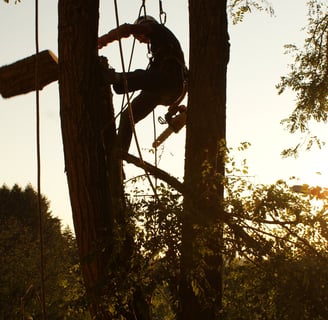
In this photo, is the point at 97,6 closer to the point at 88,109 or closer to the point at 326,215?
the point at 88,109

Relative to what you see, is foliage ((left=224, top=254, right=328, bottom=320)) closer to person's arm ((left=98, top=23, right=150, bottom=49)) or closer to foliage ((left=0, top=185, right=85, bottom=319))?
person's arm ((left=98, top=23, right=150, bottom=49))

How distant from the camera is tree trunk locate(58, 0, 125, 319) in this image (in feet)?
11.7

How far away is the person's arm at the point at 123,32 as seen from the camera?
431 cm

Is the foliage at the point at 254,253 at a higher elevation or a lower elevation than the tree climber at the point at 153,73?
lower

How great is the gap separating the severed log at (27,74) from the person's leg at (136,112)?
693 mm

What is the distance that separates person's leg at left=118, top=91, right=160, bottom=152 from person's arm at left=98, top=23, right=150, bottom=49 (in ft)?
1.78

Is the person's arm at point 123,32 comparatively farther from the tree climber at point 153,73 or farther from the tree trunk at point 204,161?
the tree trunk at point 204,161

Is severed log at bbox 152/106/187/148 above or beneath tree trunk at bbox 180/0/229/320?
above

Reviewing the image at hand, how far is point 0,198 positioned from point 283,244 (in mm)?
33764

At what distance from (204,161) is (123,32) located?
5.32ft

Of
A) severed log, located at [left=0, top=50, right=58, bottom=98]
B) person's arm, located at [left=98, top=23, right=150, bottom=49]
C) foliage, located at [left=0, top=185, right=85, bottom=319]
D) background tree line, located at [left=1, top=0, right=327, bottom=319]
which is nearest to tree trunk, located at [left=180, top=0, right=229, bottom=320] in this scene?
background tree line, located at [left=1, top=0, right=327, bottom=319]

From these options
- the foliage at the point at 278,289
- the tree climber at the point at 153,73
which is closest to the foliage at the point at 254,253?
the foliage at the point at 278,289

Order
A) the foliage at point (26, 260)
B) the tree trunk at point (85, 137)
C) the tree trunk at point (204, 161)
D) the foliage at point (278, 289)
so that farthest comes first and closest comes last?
the foliage at point (26, 260) < the tree trunk at point (85, 137) < the tree trunk at point (204, 161) < the foliage at point (278, 289)

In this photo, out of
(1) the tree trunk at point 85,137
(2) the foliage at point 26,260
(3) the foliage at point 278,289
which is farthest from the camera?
(2) the foliage at point 26,260
